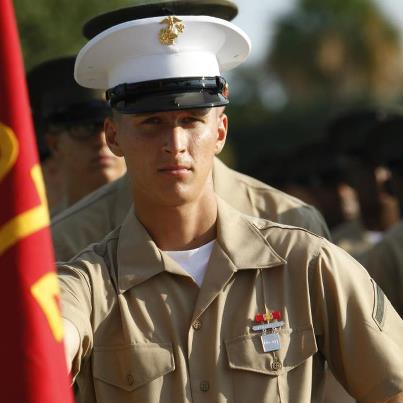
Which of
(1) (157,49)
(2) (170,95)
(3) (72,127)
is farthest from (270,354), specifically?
(3) (72,127)

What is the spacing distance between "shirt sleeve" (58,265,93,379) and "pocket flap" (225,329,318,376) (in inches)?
20.2

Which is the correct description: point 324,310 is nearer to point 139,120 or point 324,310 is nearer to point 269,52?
point 139,120

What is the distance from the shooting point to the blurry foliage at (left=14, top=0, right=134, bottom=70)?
1677cm

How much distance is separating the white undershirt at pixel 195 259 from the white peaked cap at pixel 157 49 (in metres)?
0.68

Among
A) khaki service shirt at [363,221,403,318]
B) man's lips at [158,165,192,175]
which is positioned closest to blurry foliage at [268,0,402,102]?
khaki service shirt at [363,221,403,318]

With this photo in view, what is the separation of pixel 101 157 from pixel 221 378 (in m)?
3.09

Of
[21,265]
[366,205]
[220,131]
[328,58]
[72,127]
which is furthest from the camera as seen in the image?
[328,58]

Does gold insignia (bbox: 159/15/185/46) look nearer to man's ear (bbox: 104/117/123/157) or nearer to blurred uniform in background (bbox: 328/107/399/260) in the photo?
man's ear (bbox: 104/117/123/157)

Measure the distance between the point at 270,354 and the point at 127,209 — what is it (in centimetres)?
209

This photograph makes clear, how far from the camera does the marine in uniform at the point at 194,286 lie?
14.9 feet

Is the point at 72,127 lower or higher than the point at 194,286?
higher

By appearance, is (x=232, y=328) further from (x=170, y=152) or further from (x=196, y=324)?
(x=170, y=152)

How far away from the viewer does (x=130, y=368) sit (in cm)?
453

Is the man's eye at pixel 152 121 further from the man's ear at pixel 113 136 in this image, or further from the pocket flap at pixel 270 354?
the pocket flap at pixel 270 354
